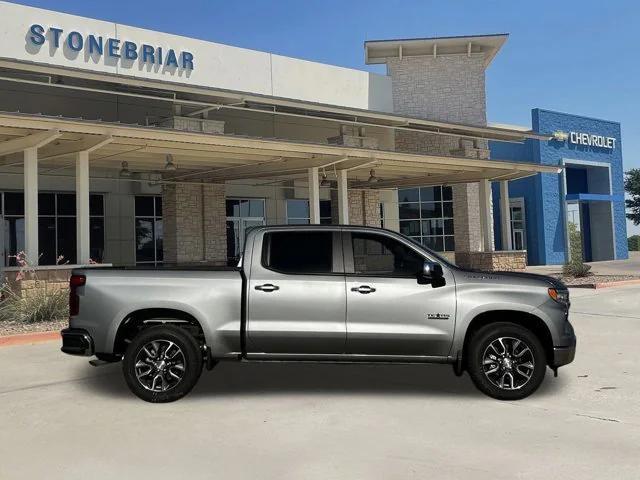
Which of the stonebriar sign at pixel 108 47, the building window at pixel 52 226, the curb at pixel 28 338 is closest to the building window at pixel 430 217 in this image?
the stonebriar sign at pixel 108 47

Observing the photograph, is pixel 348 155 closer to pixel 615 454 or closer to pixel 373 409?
pixel 373 409

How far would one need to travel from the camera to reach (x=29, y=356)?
9.42 m

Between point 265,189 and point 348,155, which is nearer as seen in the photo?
point 348,155

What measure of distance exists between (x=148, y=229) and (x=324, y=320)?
56.7 feet

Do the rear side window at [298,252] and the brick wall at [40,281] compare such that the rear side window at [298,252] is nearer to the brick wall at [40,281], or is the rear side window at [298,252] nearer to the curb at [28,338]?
the curb at [28,338]

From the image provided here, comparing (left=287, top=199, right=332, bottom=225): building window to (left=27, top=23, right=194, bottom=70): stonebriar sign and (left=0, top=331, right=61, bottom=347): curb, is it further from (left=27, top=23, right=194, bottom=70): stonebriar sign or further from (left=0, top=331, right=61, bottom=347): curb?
(left=0, top=331, right=61, bottom=347): curb

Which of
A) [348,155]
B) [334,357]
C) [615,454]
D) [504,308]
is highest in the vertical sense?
[348,155]

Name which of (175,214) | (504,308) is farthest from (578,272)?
(504,308)

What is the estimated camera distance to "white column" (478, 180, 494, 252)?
80.9 feet

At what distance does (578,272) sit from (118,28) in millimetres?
17458

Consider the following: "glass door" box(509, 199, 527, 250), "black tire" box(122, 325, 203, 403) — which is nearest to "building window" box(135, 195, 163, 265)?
"black tire" box(122, 325, 203, 403)

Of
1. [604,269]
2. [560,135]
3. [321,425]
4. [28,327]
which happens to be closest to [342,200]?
[28,327]

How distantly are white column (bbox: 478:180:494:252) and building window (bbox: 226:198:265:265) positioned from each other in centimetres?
877

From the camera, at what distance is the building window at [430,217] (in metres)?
34.7
